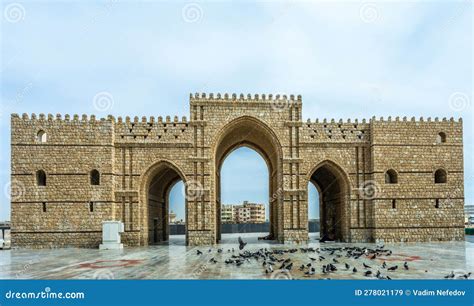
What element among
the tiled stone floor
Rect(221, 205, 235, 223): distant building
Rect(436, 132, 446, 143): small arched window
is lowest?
Rect(221, 205, 235, 223): distant building

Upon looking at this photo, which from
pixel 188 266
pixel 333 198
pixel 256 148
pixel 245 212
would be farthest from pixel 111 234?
pixel 245 212

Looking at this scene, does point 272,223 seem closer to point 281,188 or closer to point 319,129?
point 281,188

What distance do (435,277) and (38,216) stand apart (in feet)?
74.9

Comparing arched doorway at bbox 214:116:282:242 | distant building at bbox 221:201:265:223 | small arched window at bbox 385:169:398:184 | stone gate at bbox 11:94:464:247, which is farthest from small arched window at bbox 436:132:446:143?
distant building at bbox 221:201:265:223

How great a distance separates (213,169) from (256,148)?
24.0ft

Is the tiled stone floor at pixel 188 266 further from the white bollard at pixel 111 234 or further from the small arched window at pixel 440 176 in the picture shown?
the small arched window at pixel 440 176

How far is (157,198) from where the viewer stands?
32688mm

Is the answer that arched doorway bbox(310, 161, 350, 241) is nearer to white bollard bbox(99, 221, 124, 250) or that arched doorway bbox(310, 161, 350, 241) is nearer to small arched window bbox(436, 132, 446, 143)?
small arched window bbox(436, 132, 446, 143)

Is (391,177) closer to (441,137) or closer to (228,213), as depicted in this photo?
(441,137)

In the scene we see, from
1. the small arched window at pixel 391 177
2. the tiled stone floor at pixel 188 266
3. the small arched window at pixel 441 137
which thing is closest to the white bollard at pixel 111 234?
the tiled stone floor at pixel 188 266

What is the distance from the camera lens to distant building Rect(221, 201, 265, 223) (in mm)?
149125

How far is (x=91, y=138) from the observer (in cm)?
2723

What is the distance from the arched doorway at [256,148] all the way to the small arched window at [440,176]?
10987 mm

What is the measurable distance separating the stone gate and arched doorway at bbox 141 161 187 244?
7.9 inches
